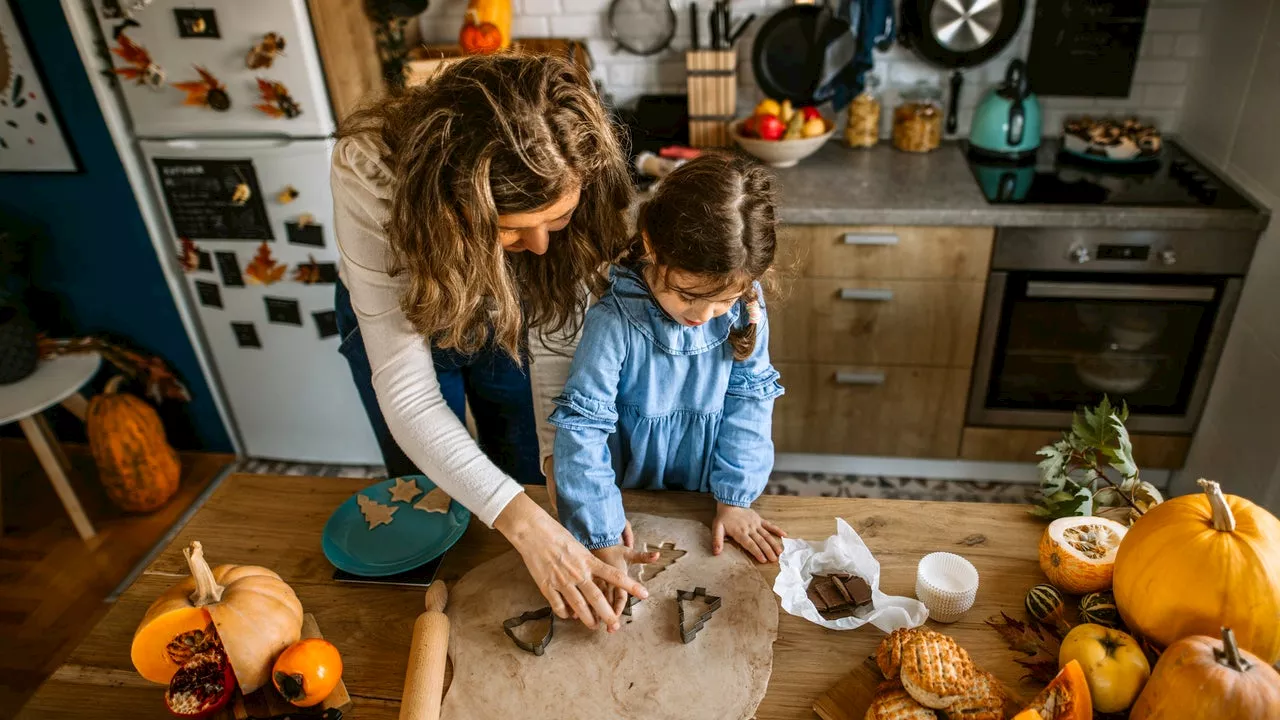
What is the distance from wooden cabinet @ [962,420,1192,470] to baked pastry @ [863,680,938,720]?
1.76 metres

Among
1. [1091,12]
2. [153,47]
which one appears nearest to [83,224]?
[153,47]

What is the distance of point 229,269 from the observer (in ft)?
7.99

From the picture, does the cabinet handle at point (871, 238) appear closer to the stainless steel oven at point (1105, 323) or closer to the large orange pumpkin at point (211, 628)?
the stainless steel oven at point (1105, 323)

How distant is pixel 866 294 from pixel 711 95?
Answer: 750mm

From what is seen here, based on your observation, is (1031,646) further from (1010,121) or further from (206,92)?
(206,92)

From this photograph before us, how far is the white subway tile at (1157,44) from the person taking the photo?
8.00 ft

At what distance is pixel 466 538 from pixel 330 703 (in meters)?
0.29

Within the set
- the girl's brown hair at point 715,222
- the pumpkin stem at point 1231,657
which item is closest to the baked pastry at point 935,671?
the pumpkin stem at point 1231,657

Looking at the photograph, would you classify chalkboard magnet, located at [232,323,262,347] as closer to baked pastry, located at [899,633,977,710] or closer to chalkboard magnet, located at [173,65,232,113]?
chalkboard magnet, located at [173,65,232,113]

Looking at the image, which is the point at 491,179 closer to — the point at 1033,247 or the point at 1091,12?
the point at 1033,247

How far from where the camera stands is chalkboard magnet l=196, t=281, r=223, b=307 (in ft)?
8.15

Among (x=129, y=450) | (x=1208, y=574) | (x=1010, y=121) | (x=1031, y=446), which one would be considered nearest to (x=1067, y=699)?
(x=1208, y=574)

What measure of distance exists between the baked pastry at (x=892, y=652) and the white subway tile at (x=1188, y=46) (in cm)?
229

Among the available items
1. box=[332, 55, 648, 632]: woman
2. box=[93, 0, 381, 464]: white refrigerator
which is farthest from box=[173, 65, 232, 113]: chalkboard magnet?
box=[332, 55, 648, 632]: woman
